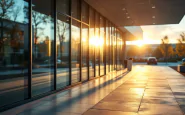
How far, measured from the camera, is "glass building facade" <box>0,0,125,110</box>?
6477mm

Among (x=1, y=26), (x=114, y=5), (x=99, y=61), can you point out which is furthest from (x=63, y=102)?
(x=99, y=61)

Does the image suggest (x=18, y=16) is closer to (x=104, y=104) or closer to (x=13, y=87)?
(x=13, y=87)

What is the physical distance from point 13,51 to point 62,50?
10.8 ft

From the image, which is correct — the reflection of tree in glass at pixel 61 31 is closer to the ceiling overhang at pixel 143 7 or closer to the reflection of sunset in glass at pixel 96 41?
the ceiling overhang at pixel 143 7

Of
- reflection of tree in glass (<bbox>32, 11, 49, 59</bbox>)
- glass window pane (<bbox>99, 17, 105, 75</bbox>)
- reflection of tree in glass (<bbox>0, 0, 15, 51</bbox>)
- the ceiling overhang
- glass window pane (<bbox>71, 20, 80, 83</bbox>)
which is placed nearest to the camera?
reflection of tree in glass (<bbox>0, 0, 15, 51</bbox>)

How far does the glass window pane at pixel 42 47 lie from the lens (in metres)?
7.68

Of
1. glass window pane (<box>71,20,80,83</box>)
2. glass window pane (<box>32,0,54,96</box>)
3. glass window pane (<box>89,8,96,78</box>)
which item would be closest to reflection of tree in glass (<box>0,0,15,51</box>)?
glass window pane (<box>32,0,54,96</box>)

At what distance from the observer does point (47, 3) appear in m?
8.80

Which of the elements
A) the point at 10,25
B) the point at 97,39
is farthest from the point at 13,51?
the point at 97,39

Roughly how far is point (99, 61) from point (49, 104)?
9.36 m

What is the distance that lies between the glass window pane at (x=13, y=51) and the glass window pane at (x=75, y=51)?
3835mm

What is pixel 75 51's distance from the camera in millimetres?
11234

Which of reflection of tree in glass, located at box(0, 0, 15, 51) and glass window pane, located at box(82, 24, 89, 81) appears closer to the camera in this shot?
reflection of tree in glass, located at box(0, 0, 15, 51)

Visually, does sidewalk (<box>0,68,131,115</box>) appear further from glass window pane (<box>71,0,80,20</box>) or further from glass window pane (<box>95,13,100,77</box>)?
glass window pane (<box>95,13,100,77</box>)
